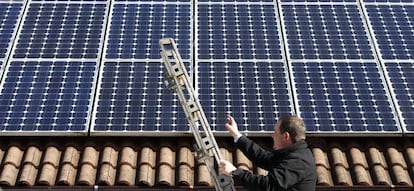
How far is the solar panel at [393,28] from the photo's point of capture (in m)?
11.2

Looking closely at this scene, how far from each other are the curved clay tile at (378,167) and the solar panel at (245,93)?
5.22ft

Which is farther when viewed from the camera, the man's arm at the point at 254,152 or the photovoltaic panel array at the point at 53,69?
the photovoltaic panel array at the point at 53,69

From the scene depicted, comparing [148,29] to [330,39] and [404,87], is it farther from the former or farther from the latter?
[404,87]

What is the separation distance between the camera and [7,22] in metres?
11.6

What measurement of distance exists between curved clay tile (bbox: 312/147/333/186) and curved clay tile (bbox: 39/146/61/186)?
4.34 meters

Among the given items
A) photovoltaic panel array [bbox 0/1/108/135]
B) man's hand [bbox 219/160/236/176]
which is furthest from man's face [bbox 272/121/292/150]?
photovoltaic panel array [bbox 0/1/108/135]

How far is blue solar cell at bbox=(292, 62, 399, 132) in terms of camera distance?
971cm

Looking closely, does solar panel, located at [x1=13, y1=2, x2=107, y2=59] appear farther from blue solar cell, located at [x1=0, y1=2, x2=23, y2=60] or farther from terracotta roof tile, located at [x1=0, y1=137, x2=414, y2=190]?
terracotta roof tile, located at [x1=0, y1=137, x2=414, y2=190]

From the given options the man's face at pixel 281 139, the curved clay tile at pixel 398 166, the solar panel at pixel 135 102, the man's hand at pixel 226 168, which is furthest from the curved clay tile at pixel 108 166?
the curved clay tile at pixel 398 166

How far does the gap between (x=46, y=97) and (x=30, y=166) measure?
1444mm

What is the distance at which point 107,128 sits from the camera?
945 cm

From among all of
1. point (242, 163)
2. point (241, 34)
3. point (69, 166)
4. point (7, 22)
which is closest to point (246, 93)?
point (242, 163)

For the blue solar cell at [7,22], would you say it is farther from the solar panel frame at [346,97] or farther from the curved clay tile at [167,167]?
the solar panel frame at [346,97]

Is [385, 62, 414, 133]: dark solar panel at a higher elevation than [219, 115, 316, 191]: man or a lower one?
higher
